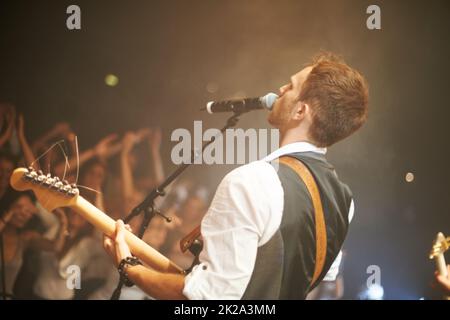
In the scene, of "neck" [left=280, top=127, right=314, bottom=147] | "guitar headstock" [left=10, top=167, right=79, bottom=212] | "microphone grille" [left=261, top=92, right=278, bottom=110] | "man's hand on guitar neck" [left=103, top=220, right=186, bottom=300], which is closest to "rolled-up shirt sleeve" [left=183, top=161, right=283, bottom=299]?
"man's hand on guitar neck" [left=103, top=220, right=186, bottom=300]

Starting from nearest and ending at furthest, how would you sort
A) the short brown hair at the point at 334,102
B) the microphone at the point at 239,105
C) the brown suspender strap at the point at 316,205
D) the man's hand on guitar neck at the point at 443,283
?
the brown suspender strap at the point at 316,205 < the short brown hair at the point at 334,102 < the microphone at the point at 239,105 < the man's hand on guitar neck at the point at 443,283

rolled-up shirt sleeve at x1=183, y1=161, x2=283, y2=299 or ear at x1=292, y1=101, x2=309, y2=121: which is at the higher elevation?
ear at x1=292, y1=101, x2=309, y2=121

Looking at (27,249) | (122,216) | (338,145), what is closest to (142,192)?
(122,216)

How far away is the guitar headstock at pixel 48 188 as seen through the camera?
8.25ft

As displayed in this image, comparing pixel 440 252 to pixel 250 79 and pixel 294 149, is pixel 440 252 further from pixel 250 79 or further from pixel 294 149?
pixel 250 79

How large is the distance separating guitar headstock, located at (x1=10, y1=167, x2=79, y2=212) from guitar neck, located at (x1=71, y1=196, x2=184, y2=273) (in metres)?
0.05

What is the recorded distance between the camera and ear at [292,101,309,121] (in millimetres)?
2320

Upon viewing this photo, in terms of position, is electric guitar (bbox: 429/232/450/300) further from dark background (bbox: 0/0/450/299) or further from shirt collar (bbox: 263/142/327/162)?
shirt collar (bbox: 263/142/327/162)

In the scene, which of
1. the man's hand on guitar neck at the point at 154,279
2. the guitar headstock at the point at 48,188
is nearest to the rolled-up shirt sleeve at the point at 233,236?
the man's hand on guitar neck at the point at 154,279

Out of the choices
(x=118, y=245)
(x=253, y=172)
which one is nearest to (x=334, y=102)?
(x=253, y=172)

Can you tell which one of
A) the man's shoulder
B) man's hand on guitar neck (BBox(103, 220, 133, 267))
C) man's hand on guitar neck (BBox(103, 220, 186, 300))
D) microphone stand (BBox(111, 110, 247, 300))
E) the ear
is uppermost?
the ear

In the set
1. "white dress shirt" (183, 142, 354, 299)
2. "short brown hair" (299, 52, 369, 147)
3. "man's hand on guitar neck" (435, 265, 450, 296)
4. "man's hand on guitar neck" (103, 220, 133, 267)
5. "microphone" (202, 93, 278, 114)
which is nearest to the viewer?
"white dress shirt" (183, 142, 354, 299)

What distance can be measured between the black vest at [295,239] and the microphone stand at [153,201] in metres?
0.62

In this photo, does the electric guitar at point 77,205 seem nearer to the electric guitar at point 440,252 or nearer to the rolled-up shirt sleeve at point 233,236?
the rolled-up shirt sleeve at point 233,236
